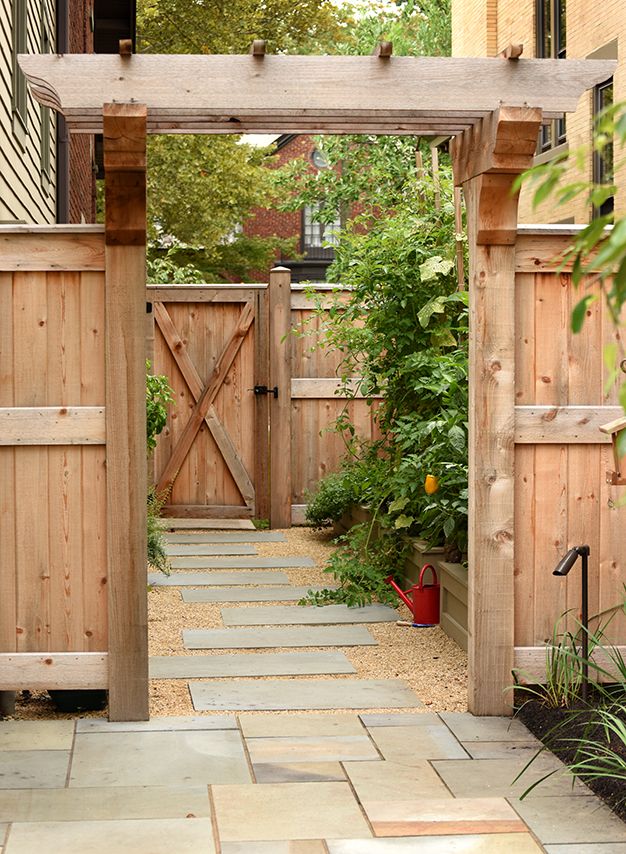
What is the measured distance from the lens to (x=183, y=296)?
37.7 ft

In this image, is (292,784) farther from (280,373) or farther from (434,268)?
(280,373)

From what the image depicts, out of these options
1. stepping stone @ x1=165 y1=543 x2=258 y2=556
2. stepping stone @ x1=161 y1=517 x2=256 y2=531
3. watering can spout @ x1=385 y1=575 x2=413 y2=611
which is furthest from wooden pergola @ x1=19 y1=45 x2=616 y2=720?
stepping stone @ x1=161 y1=517 x2=256 y2=531

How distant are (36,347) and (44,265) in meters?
0.35

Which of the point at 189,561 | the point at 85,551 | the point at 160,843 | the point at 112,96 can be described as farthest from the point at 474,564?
the point at 189,561

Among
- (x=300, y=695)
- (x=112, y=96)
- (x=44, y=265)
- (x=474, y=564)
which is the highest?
(x=112, y=96)

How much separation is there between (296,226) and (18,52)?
2540 cm

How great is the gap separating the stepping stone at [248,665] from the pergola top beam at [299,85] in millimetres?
2692

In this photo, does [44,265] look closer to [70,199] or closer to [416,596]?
[416,596]

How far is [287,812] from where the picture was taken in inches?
160

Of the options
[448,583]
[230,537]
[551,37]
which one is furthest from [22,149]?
[551,37]

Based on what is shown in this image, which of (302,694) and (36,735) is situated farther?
(302,694)

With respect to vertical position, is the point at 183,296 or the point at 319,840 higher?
the point at 183,296

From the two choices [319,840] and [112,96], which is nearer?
[319,840]

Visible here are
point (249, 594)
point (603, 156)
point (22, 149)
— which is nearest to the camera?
point (249, 594)
